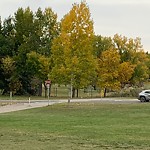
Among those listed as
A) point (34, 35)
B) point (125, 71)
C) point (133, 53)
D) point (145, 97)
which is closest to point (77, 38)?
point (145, 97)

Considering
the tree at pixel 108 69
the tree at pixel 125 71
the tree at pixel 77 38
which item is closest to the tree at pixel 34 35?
the tree at pixel 108 69

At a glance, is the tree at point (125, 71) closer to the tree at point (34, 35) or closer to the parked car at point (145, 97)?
the tree at point (34, 35)

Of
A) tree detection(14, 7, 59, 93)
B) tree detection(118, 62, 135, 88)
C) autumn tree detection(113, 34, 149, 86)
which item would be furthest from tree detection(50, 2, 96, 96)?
autumn tree detection(113, 34, 149, 86)

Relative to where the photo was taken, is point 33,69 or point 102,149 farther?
point 33,69

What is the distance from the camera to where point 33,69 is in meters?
68.6

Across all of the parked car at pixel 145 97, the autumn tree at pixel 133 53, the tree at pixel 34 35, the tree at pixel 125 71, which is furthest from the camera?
the autumn tree at pixel 133 53

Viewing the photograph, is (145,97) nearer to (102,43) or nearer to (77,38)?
(77,38)

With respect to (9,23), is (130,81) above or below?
below

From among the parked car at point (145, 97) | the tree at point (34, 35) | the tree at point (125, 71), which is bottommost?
Answer: the parked car at point (145, 97)

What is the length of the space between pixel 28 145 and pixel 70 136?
322cm

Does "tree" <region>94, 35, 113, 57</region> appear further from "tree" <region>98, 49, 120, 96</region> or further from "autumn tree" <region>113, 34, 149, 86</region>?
"tree" <region>98, 49, 120, 96</region>

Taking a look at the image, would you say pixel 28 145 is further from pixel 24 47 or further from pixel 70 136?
pixel 24 47

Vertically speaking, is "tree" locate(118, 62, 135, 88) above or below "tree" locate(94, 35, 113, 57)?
below

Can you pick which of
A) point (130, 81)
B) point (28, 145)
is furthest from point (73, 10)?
point (130, 81)
